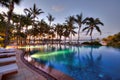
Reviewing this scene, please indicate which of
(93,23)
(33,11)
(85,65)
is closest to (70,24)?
(93,23)

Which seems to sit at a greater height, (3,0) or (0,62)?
(3,0)

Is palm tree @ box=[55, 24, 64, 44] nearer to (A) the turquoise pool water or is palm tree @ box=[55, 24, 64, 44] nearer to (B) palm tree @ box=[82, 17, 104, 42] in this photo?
(B) palm tree @ box=[82, 17, 104, 42]

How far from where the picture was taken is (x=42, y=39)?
36531mm

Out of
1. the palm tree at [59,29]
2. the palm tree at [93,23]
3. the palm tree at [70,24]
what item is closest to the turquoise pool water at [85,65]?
the palm tree at [93,23]

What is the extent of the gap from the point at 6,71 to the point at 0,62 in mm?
394

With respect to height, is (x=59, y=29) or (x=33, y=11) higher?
(x=33, y=11)

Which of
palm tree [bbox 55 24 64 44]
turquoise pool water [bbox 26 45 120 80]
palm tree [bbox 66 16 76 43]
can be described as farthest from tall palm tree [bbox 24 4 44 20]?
turquoise pool water [bbox 26 45 120 80]

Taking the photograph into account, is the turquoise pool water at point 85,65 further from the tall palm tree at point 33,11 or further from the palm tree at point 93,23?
the palm tree at point 93,23

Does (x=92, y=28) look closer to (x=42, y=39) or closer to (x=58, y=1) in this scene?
(x=58, y=1)

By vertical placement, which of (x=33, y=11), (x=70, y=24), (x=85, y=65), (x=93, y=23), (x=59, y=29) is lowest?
(x=85, y=65)

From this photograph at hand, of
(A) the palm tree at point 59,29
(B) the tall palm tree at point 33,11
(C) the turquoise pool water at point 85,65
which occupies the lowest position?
(C) the turquoise pool water at point 85,65

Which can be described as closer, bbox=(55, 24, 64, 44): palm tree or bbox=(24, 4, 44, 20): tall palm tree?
bbox=(24, 4, 44, 20): tall palm tree

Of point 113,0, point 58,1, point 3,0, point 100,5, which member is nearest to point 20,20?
point 58,1

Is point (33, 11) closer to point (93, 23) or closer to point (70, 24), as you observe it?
point (70, 24)
